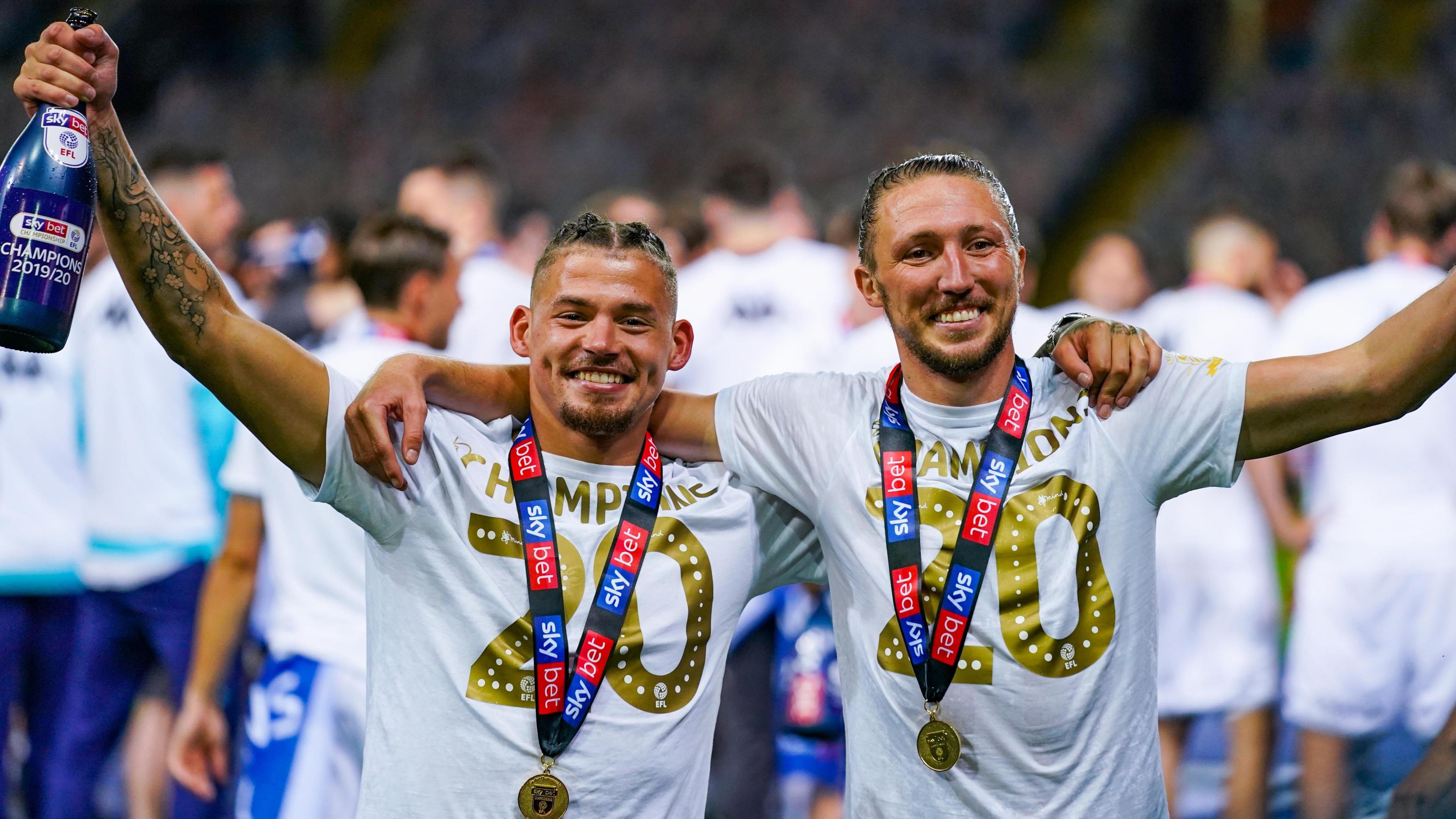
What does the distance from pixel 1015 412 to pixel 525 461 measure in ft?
2.72

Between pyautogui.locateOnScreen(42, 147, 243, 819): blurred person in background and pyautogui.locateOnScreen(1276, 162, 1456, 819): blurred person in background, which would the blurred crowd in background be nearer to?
pyautogui.locateOnScreen(1276, 162, 1456, 819): blurred person in background

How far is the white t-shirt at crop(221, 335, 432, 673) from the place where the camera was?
3248 mm

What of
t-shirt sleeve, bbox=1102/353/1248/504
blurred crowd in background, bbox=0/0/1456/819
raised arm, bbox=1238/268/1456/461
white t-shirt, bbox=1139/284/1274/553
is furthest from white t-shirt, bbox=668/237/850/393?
raised arm, bbox=1238/268/1456/461

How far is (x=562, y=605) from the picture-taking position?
218 cm

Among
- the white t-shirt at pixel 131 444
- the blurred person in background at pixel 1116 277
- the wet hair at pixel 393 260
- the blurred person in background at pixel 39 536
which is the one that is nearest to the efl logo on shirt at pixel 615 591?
the wet hair at pixel 393 260

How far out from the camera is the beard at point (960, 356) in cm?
221

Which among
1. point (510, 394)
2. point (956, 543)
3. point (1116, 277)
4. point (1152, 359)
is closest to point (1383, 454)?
point (1116, 277)

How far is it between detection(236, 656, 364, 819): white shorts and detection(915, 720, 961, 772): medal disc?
1589 mm

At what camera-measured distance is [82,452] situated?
446cm

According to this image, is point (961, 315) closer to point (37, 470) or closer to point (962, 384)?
point (962, 384)

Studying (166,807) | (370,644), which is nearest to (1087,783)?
(370,644)

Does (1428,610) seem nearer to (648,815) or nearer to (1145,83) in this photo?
(648,815)

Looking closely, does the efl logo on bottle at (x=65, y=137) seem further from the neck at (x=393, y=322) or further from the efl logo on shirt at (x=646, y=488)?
the neck at (x=393, y=322)

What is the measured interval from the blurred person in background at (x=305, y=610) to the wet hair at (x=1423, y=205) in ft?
10.7
